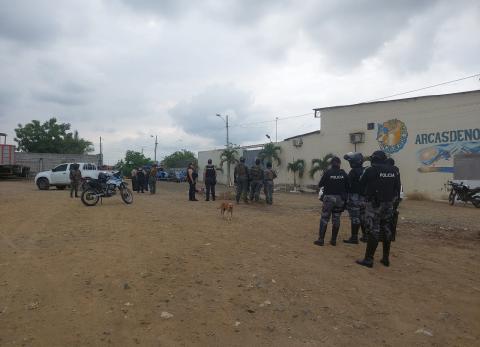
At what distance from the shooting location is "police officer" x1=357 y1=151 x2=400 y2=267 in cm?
552

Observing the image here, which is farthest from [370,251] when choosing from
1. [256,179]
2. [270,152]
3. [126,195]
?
[270,152]

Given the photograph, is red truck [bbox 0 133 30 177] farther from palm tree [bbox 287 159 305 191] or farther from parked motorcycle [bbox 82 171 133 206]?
palm tree [bbox 287 159 305 191]

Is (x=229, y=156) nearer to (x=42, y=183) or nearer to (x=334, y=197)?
(x=42, y=183)

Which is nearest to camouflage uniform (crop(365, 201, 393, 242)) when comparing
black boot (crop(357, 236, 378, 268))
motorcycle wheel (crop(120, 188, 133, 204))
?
black boot (crop(357, 236, 378, 268))

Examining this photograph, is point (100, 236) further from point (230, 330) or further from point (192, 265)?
point (230, 330)

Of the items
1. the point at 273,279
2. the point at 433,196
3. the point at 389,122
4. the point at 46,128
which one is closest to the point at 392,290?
the point at 273,279

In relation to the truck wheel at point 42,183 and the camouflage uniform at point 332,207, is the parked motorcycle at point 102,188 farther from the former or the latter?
the truck wheel at point 42,183

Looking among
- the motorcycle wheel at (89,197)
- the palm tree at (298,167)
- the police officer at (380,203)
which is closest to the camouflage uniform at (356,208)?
the police officer at (380,203)

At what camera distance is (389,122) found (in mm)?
21141

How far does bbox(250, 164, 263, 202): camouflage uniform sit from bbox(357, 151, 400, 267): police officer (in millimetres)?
7663

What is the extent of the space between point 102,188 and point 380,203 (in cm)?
991

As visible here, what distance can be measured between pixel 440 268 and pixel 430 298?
4.65ft

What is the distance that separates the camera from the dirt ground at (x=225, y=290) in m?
3.33

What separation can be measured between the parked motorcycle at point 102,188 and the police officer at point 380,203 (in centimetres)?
946
